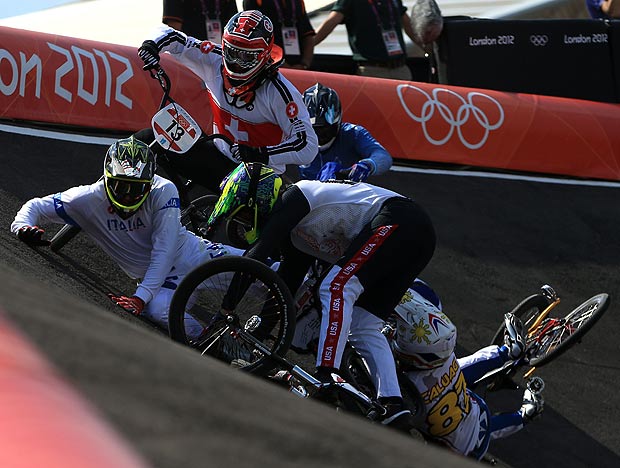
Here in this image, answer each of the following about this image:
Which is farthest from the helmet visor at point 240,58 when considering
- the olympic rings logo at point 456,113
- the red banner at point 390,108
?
the olympic rings logo at point 456,113

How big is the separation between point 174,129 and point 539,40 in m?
5.46

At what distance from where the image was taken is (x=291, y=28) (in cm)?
1005

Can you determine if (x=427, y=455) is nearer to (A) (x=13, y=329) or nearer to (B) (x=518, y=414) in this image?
(A) (x=13, y=329)

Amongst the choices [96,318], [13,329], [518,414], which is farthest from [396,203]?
[13,329]

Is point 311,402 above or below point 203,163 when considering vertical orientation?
above

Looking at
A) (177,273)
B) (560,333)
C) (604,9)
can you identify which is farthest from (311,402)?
(604,9)

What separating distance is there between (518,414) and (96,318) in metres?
4.54

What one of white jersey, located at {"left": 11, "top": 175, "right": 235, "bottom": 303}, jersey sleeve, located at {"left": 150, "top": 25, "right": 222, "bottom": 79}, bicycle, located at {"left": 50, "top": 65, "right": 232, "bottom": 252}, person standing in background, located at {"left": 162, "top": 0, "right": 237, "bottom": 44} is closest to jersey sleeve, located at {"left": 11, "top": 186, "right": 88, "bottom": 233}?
white jersey, located at {"left": 11, "top": 175, "right": 235, "bottom": 303}

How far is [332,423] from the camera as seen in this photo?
2.10m

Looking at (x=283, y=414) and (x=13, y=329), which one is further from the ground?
(x=13, y=329)

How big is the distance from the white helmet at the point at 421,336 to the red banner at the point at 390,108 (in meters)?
3.80

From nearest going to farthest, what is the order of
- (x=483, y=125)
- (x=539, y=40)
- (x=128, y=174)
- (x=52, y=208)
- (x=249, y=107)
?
1. (x=128, y=174)
2. (x=52, y=208)
3. (x=249, y=107)
4. (x=483, y=125)
5. (x=539, y=40)

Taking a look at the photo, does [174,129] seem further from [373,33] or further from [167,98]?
[373,33]

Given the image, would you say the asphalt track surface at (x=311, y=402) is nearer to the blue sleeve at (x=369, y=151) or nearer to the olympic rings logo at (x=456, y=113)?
the olympic rings logo at (x=456, y=113)
